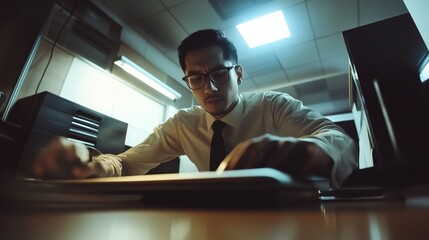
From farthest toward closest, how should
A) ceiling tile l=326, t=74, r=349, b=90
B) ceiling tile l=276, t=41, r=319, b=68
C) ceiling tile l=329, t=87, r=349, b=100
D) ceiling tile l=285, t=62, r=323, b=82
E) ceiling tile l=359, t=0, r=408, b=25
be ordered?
ceiling tile l=329, t=87, r=349, b=100 → ceiling tile l=326, t=74, r=349, b=90 → ceiling tile l=285, t=62, r=323, b=82 → ceiling tile l=276, t=41, r=319, b=68 → ceiling tile l=359, t=0, r=408, b=25

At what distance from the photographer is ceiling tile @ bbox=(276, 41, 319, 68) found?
2.70 meters

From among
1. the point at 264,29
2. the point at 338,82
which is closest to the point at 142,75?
the point at 264,29

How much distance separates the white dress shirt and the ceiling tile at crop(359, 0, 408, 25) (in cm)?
174

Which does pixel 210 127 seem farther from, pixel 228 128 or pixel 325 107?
pixel 325 107

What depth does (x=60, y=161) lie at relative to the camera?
1.71 ft

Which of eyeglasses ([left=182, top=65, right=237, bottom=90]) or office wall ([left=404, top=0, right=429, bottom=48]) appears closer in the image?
office wall ([left=404, top=0, right=429, bottom=48])

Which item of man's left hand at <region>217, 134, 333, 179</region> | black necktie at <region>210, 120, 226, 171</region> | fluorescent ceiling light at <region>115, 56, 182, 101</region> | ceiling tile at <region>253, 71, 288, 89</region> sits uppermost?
ceiling tile at <region>253, 71, 288, 89</region>

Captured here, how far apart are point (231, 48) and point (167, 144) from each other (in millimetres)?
643

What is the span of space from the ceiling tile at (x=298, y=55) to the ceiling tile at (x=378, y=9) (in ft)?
1.80

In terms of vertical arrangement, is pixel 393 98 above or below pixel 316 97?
below

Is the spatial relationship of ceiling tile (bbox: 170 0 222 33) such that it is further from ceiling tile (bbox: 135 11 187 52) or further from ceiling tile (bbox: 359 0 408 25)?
ceiling tile (bbox: 359 0 408 25)

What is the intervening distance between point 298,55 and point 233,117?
2.14 metres

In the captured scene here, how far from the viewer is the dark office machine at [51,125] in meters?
1.16

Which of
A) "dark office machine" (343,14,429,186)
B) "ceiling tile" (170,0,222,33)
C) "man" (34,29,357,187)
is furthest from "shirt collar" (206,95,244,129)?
"ceiling tile" (170,0,222,33)
